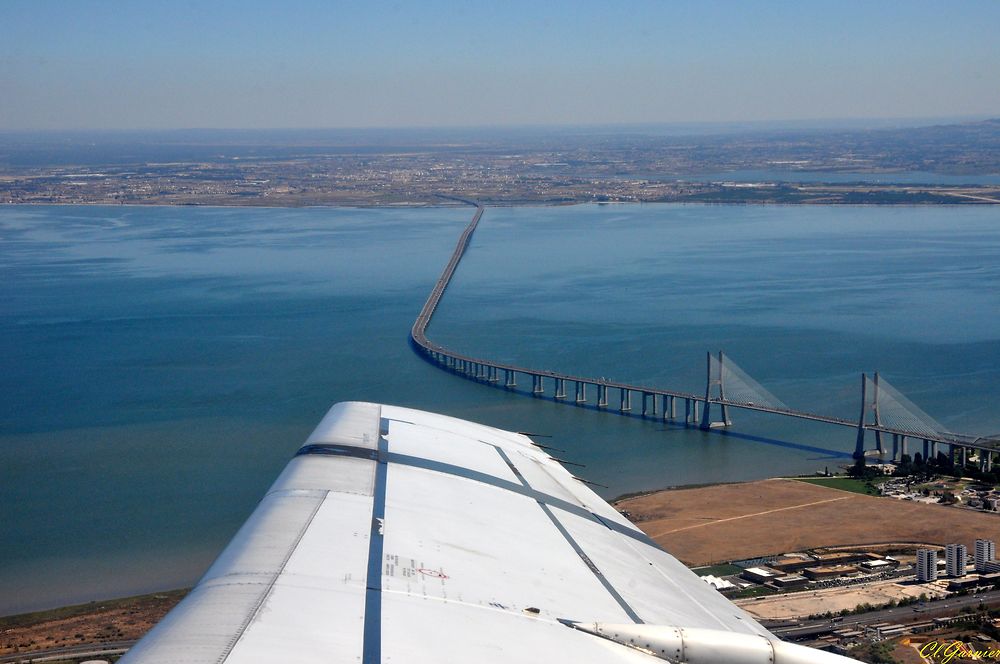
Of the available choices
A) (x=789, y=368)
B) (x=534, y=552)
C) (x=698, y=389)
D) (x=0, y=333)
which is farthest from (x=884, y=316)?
(x=534, y=552)

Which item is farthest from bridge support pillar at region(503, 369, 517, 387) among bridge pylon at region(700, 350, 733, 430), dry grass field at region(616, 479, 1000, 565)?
dry grass field at region(616, 479, 1000, 565)

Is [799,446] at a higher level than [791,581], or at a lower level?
lower

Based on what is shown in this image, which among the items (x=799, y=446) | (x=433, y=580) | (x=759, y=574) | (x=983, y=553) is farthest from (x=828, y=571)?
(x=433, y=580)

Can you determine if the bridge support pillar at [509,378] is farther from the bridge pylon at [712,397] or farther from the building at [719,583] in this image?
the building at [719,583]

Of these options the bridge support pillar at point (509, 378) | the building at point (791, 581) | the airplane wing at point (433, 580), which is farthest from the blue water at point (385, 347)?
the airplane wing at point (433, 580)

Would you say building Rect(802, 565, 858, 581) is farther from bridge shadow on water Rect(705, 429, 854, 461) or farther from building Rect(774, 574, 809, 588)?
bridge shadow on water Rect(705, 429, 854, 461)

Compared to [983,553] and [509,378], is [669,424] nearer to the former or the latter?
[509,378]
